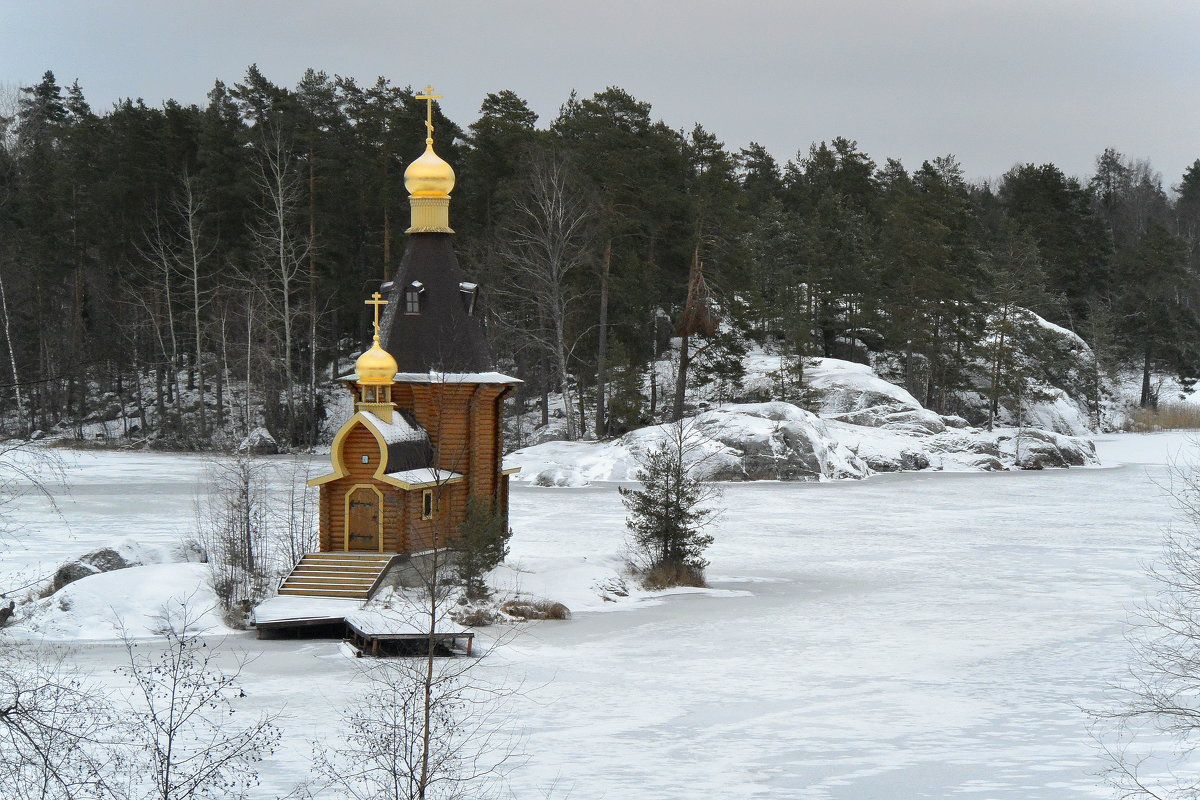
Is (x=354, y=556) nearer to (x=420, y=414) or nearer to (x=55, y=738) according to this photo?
(x=420, y=414)

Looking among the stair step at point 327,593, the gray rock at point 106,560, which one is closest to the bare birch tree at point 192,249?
the gray rock at point 106,560

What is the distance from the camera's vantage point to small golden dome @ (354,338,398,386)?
61.7 ft

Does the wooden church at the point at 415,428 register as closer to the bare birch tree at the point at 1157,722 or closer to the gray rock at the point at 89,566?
the gray rock at the point at 89,566

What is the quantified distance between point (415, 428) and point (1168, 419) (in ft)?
166

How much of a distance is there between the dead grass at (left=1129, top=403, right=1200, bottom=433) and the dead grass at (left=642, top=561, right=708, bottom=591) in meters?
45.5

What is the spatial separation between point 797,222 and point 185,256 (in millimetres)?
28877

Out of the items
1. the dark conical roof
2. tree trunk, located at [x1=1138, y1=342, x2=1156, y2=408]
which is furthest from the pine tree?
tree trunk, located at [x1=1138, y1=342, x2=1156, y2=408]

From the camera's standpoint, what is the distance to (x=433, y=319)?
20.5 meters

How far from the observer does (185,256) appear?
46594mm

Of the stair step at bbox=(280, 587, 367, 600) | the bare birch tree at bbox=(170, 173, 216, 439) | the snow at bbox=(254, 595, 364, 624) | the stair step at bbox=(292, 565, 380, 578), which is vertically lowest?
the snow at bbox=(254, 595, 364, 624)

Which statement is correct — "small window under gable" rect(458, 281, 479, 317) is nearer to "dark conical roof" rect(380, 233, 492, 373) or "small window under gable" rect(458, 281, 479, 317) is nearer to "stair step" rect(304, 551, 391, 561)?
"dark conical roof" rect(380, 233, 492, 373)

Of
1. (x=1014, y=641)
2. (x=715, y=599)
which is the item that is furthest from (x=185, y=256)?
(x=1014, y=641)

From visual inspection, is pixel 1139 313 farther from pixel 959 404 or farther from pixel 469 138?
pixel 469 138

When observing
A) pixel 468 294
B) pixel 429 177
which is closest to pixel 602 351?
pixel 468 294
